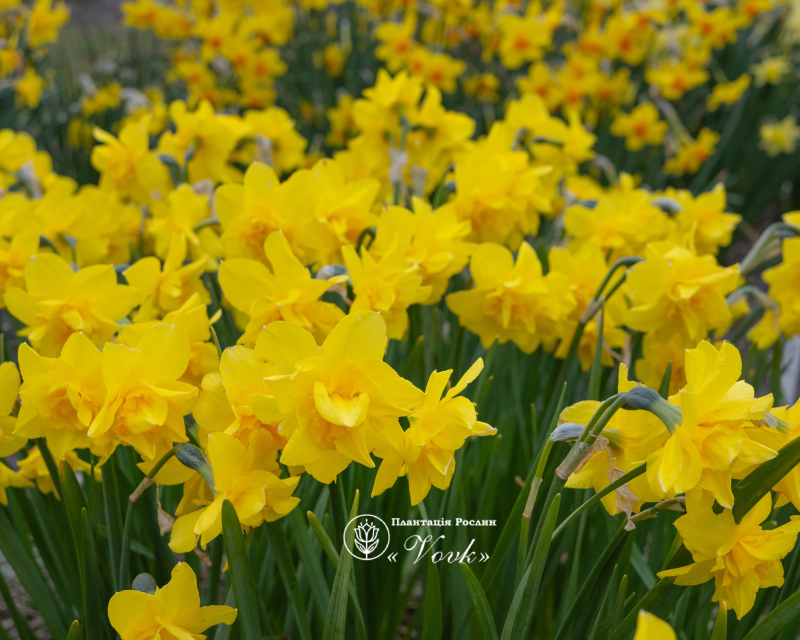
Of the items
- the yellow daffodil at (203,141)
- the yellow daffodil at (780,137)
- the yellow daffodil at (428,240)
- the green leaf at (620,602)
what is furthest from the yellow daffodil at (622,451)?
the yellow daffodil at (780,137)

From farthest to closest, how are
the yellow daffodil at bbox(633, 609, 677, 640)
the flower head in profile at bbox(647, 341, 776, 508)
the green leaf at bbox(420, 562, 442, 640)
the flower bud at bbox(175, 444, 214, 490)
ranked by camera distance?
the green leaf at bbox(420, 562, 442, 640)
the flower bud at bbox(175, 444, 214, 490)
the flower head in profile at bbox(647, 341, 776, 508)
the yellow daffodil at bbox(633, 609, 677, 640)

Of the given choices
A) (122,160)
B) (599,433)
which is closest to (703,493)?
(599,433)

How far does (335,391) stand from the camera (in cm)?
74

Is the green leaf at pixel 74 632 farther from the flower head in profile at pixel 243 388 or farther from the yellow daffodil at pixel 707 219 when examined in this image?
the yellow daffodil at pixel 707 219

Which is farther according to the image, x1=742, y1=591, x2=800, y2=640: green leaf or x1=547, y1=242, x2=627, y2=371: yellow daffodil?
x1=547, y1=242, x2=627, y2=371: yellow daffodil

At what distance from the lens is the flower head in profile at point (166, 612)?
77cm

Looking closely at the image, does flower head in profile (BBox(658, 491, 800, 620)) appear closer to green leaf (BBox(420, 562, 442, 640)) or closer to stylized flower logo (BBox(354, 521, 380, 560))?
green leaf (BBox(420, 562, 442, 640))

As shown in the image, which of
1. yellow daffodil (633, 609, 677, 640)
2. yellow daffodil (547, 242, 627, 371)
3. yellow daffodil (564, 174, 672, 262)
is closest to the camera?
yellow daffodil (633, 609, 677, 640)

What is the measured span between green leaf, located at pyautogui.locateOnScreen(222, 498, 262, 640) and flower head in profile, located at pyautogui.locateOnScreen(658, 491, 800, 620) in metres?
0.49

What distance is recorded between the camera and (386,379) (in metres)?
0.74

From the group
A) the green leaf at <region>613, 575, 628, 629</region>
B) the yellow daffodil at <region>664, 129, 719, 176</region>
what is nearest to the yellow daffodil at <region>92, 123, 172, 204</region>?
the green leaf at <region>613, 575, 628, 629</region>

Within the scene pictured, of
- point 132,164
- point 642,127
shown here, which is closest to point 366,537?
point 132,164

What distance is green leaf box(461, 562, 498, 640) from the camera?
2.69 feet

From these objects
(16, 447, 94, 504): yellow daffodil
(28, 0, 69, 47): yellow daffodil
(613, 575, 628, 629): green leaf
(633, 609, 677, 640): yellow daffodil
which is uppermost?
(28, 0, 69, 47): yellow daffodil
